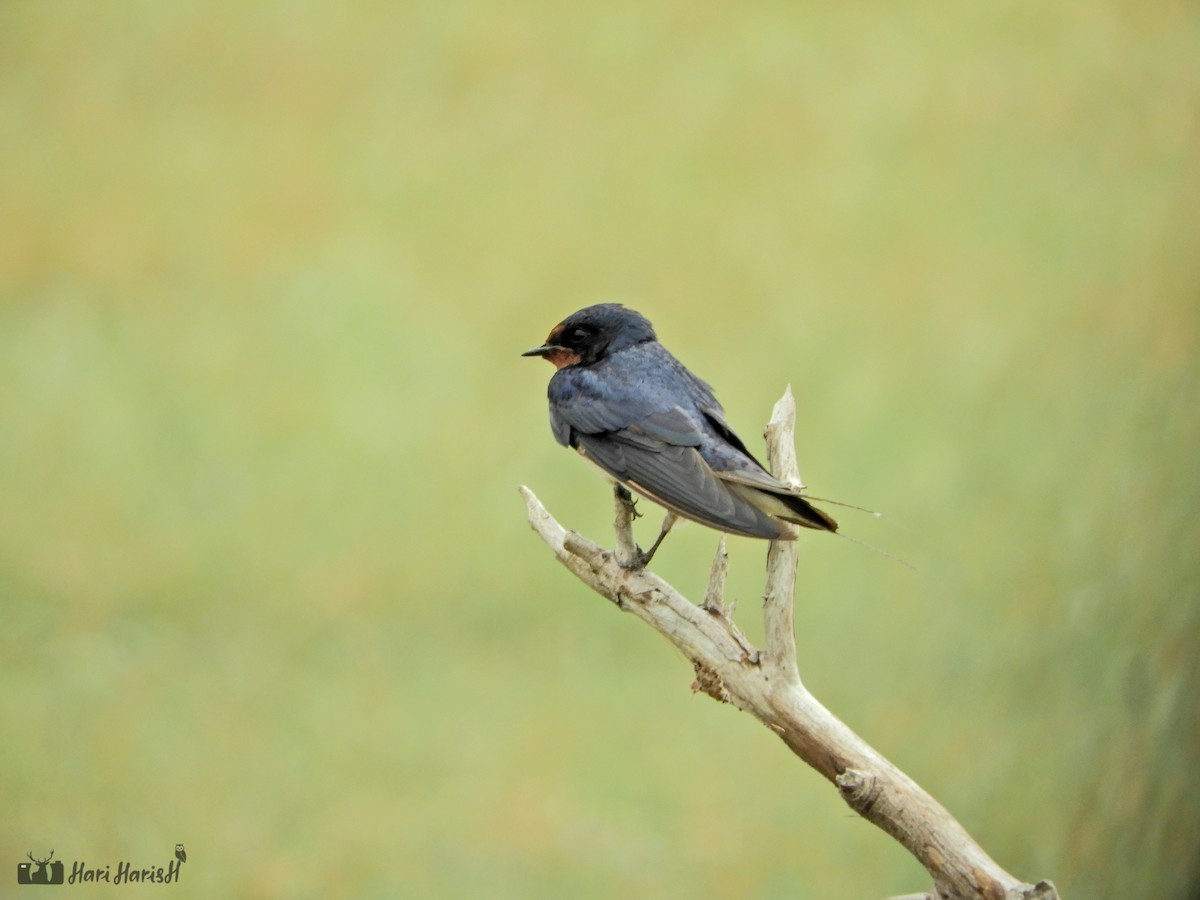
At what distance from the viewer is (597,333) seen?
2.15m

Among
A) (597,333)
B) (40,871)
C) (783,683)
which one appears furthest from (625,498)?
(40,871)

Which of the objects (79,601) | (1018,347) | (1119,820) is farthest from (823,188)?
(79,601)

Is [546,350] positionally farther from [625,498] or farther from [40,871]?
[40,871]

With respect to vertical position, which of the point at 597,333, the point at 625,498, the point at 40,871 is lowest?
the point at 40,871

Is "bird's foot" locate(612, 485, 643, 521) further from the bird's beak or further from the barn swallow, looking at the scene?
the bird's beak

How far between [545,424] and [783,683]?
1.31 meters

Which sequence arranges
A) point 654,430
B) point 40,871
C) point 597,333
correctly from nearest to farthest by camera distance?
point 654,430 < point 597,333 < point 40,871

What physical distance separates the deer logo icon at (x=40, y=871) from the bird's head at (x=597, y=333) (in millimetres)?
1539

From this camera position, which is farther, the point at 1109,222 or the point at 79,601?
the point at 1109,222

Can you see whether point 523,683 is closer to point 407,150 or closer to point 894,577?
point 894,577

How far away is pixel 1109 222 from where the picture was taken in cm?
308

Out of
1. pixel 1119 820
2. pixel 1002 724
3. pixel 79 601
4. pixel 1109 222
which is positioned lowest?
pixel 1119 820

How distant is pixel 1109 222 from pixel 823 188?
76cm

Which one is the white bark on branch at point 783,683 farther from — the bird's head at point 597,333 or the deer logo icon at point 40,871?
the deer logo icon at point 40,871
